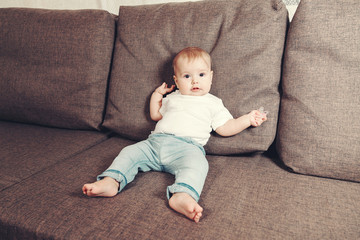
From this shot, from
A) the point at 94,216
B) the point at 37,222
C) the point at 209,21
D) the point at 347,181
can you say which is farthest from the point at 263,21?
the point at 37,222

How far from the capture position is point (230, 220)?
2.58 feet

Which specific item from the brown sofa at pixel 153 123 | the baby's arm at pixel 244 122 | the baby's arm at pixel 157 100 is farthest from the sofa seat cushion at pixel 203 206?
the baby's arm at pixel 157 100

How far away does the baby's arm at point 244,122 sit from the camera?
1.07 meters

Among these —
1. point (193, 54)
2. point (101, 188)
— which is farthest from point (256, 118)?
point (101, 188)

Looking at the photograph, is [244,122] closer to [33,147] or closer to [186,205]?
[186,205]

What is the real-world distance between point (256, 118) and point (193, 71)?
1.04ft

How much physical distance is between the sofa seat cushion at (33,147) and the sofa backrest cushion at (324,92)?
36.9 inches

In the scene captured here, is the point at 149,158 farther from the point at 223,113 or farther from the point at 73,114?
the point at 73,114

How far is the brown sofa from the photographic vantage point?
812 mm

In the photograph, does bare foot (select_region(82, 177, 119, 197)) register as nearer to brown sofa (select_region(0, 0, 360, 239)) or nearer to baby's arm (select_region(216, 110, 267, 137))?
brown sofa (select_region(0, 0, 360, 239))

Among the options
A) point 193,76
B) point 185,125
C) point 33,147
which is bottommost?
point 33,147

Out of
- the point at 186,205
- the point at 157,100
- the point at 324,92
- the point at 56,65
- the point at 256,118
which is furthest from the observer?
the point at 56,65

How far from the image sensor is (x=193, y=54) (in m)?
1.11

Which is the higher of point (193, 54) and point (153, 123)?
point (193, 54)
